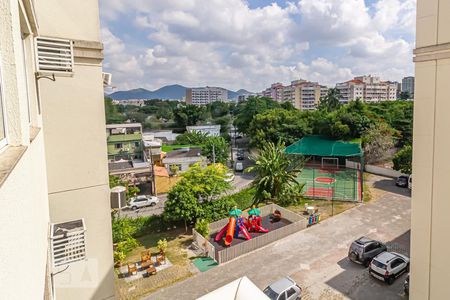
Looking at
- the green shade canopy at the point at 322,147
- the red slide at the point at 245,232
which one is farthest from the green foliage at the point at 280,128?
the red slide at the point at 245,232

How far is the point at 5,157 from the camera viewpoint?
193 cm

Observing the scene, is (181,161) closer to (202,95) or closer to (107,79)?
(107,79)

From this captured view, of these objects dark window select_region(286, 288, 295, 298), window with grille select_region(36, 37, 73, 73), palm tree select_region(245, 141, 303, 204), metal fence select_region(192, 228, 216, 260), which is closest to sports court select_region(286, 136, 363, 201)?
palm tree select_region(245, 141, 303, 204)

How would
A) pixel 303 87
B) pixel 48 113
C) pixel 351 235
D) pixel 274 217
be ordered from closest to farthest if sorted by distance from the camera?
pixel 48 113 < pixel 351 235 < pixel 274 217 < pixel 303 87

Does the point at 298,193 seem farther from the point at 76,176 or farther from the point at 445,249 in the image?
the point at 76,176

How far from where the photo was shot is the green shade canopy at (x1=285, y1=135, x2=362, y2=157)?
1176 inches

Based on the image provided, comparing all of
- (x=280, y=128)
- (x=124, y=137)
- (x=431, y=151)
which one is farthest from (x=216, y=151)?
(x=431, y=151)

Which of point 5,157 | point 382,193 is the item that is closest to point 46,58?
point 5,157

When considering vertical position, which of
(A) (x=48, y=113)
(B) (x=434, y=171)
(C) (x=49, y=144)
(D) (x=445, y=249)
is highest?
(A) (x=48, y=113)

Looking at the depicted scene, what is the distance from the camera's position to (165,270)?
1345cm

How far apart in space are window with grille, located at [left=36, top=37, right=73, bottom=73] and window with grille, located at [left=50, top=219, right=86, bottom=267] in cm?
226

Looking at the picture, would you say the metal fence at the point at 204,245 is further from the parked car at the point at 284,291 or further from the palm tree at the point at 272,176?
the palm tree at the point at 272,176

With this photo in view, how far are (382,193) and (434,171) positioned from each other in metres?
20.3

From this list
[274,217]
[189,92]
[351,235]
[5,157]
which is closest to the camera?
[5,157]
